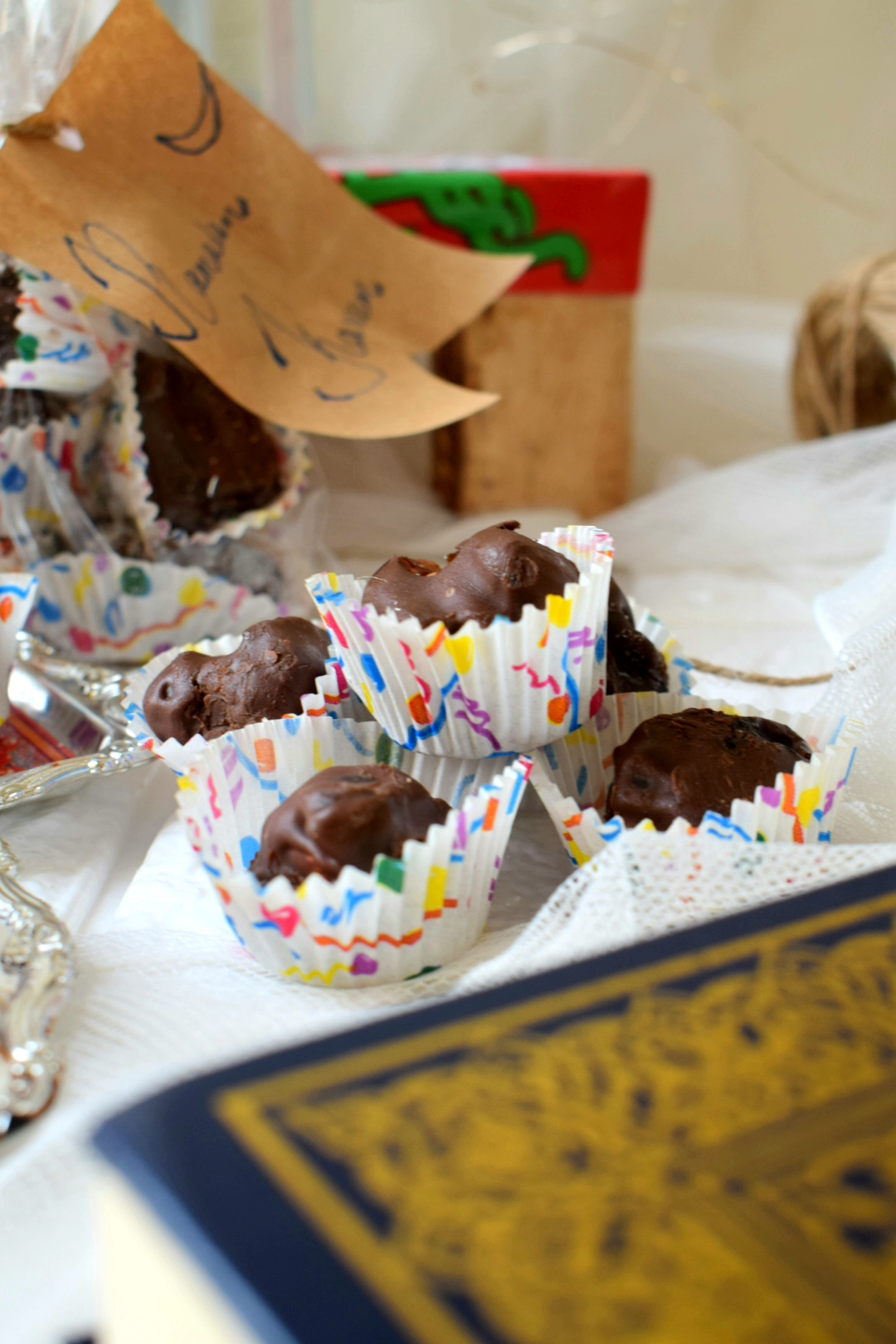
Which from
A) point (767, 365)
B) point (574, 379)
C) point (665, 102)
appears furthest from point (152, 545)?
point (665, 102)

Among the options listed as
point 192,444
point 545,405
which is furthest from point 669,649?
point 545,405

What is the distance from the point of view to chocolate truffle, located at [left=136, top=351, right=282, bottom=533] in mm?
834

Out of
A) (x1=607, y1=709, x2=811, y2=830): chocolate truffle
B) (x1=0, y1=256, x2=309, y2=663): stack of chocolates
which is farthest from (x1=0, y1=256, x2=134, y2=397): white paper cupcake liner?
(x1=607, y1=709, x2=811, y2=830): chocolate truffle

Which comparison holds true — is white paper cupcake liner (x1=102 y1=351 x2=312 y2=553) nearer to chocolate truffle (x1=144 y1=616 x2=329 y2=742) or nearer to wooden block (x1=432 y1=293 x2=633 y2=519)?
chocolate truffle (x1=144 y1=616 x2=329 y2=742)

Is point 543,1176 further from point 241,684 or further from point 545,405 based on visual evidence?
point 545,405

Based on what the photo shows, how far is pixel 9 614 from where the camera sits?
0.67 meters

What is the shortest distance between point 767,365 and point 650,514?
0.48m

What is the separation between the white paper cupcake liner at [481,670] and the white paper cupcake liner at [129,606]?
305mm

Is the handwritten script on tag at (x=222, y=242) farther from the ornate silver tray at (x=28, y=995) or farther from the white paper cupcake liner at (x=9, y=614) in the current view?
the ornate silver tray at (x=28, y=995)

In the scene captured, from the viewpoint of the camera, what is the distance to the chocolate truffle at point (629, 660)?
624 mm

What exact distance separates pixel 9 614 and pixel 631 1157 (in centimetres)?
49

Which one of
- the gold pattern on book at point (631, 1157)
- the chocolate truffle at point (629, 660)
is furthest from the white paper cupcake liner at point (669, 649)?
the gold pattern on book at point (631, 1157)

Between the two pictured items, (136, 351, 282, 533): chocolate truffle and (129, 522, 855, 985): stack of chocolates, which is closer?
(129, 522, 855, 985): stack of chocolates

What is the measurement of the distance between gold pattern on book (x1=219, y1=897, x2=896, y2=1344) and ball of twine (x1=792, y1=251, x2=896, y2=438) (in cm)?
98
